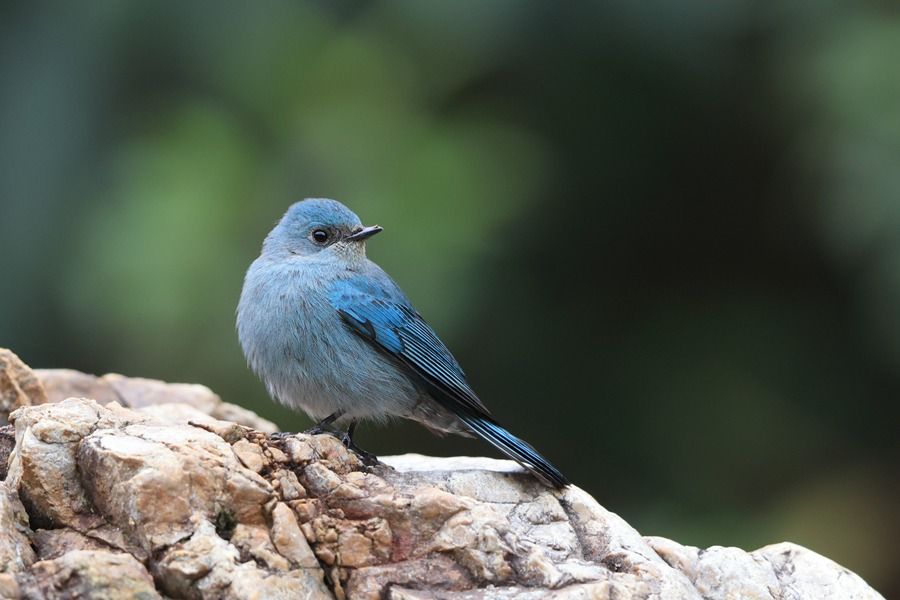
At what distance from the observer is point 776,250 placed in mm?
9141

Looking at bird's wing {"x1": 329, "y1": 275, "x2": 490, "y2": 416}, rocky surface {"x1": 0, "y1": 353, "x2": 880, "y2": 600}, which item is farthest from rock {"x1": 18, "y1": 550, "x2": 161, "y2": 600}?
bird's wing {"x1": 329, "y1": 275, "x2": 490, "y2": 416}

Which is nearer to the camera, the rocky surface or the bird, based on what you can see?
the rocky surface

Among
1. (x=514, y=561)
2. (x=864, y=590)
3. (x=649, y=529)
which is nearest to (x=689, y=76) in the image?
(x=649, y=529)

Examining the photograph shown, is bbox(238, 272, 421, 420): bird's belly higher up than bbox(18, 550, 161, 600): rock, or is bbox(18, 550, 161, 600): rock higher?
bbox(238, 272, 421, 420): bird's belly

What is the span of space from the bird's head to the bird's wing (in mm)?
289

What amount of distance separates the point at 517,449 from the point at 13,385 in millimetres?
2344

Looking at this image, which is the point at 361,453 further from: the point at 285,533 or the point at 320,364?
the point at 285,533

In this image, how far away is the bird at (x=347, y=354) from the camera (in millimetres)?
5863

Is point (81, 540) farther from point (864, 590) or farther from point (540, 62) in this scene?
point (540, 62)

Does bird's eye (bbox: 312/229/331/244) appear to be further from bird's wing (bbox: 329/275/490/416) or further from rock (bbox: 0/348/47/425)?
rock (bbox: 0/348/47/425)

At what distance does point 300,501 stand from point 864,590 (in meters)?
2.29

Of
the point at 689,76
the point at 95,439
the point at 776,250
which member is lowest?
the point at 95,439

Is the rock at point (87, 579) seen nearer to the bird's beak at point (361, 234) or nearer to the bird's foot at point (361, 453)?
the bird's foot at point (361, 453)

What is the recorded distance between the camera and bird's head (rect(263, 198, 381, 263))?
21.4ft
